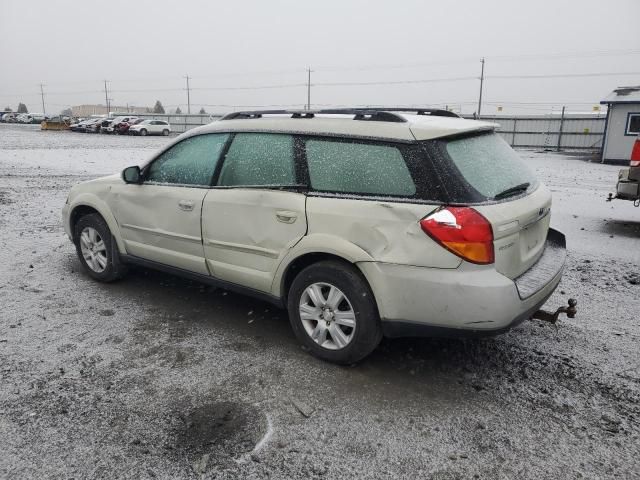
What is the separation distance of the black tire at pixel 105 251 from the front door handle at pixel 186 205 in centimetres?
107

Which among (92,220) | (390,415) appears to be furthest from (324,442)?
(92,220)

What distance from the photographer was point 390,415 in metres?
2.95

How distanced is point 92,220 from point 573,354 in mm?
4410

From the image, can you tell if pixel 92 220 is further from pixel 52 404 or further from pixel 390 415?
pixel 390 415

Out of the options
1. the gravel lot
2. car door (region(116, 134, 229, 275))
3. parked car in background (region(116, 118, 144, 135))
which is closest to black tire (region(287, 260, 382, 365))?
the gravel lot

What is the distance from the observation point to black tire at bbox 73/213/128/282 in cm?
486

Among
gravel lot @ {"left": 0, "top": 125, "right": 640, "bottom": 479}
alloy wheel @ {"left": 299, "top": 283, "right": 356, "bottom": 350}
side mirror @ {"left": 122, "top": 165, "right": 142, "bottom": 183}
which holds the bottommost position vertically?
gravel lot @ {"left": 0, "top": 125, "right": 640, "bottom": 479}

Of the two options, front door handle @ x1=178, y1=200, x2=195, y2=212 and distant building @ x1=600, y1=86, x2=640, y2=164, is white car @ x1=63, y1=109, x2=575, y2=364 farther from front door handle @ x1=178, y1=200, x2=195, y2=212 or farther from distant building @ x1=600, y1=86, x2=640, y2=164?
distant building @ x1=600, y1=86, x2=640, y2=164

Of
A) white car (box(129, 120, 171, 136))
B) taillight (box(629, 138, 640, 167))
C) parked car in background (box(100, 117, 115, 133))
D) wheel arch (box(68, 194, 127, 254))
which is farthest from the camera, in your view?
parked car in background (box(100, 117, 115, 133))

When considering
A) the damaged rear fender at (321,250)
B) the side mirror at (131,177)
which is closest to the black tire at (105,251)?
the side mirror at (131,177)

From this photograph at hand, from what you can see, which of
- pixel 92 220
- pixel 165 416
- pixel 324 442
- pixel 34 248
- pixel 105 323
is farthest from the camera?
pixel 34 248

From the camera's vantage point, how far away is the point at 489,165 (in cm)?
337

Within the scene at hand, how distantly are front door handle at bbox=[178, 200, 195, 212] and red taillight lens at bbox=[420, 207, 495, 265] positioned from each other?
208cm

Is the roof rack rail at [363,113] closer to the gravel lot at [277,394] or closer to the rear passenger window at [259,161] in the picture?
the rear passenger window at [259,161]
